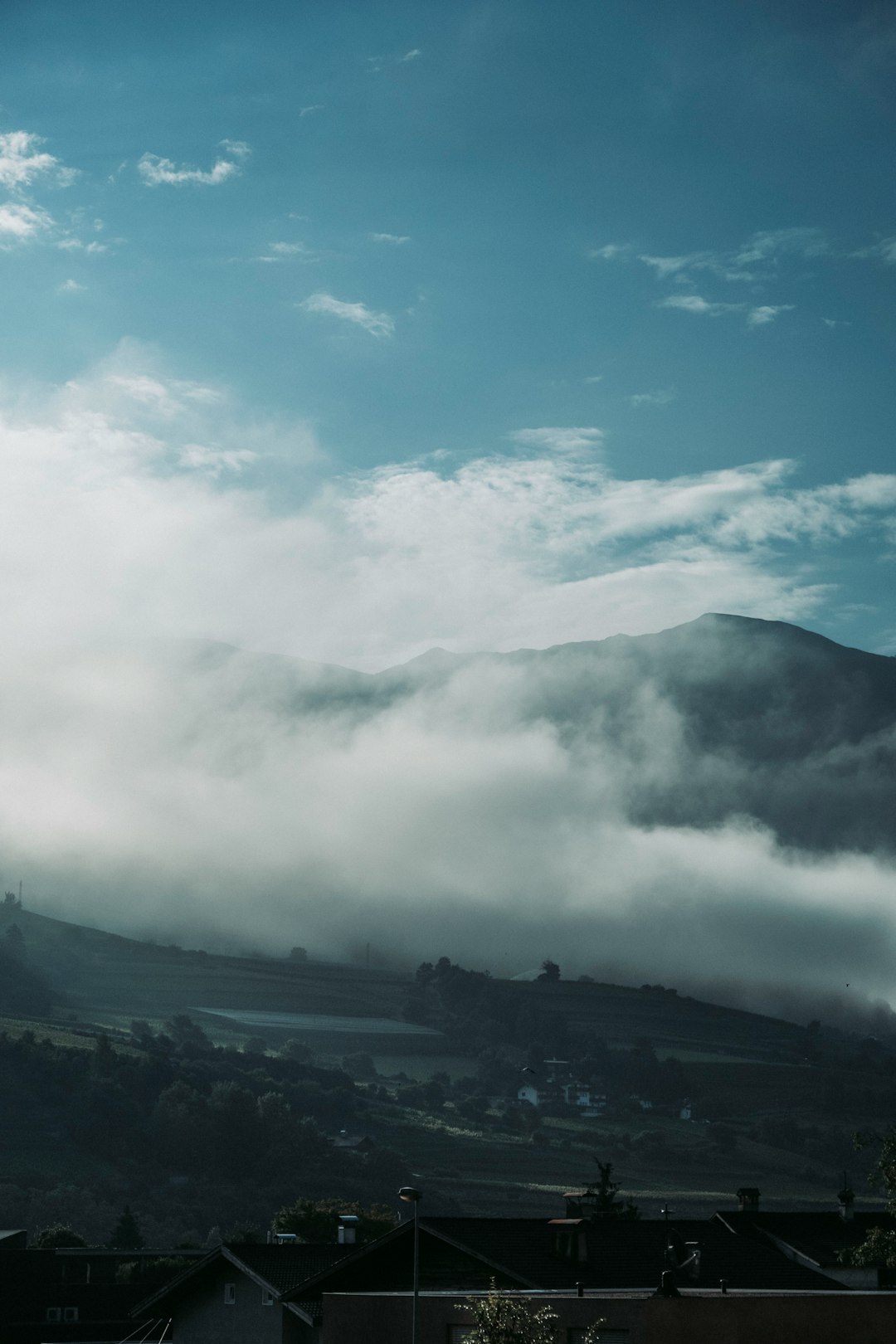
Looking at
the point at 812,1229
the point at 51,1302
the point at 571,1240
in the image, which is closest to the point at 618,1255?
the point at 571,1240

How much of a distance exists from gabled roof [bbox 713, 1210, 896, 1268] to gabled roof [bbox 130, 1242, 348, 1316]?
21703 millimetres

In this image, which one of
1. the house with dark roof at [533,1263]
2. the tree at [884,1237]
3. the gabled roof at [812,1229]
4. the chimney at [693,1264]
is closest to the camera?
the chimney at [693,1264]

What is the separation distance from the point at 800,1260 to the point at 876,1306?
47355 mm

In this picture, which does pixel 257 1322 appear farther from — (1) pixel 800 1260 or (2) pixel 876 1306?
(2) pixel 876 1306

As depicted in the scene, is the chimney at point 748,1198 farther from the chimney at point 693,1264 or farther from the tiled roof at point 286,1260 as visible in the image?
the chimney at point 693,1264

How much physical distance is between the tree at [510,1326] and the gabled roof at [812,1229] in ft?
132

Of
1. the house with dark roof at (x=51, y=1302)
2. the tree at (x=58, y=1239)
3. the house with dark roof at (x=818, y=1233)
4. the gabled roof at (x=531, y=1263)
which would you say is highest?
the gabled roof at (x=531, y=1263)

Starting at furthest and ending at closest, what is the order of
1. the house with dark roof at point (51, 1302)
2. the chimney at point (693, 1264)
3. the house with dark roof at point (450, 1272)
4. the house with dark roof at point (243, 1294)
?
the house with dark roof at point (51, 1302), the house with dark roof at point (243, 1294), the chimney at point (693, 1264), the house with dark roof at point (450, 1272)

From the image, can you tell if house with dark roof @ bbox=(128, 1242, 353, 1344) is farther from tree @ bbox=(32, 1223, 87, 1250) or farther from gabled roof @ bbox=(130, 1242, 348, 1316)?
tree @ bbox=(32, 1223, 87, 1250)

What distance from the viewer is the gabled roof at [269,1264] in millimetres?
59281

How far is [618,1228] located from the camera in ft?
186

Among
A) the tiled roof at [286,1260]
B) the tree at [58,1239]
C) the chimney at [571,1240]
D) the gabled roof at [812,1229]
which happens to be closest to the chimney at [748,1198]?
the gabled roof at [812,1229]

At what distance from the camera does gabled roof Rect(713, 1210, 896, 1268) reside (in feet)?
247

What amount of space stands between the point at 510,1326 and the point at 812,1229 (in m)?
47.8
